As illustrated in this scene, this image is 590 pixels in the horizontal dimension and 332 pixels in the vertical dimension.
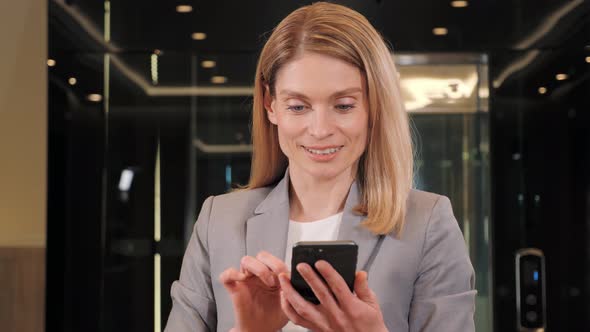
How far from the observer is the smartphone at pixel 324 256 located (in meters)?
1.26

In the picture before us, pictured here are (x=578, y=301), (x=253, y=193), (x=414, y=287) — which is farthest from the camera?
(x=578, y=301)

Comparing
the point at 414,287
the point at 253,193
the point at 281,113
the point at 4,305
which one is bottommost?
the point at 4,305

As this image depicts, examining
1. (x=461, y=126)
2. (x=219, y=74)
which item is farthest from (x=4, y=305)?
(x=461, y=126)

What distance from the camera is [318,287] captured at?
125 centimetres

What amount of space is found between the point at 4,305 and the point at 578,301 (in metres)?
2.97

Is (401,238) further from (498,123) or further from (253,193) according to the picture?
(498,123)

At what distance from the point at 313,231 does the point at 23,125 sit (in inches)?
127

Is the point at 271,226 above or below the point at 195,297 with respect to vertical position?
above

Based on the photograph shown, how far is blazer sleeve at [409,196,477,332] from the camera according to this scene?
4.70 feet

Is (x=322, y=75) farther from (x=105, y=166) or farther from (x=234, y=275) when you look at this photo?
(x=105, y=166)

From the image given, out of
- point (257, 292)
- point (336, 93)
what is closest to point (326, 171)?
point (336, 93)

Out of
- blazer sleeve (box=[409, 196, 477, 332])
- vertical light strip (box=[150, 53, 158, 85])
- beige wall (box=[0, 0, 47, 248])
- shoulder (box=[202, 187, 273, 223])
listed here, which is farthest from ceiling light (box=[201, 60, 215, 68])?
blazer sleeve (box=[409, 196, 477, 332])

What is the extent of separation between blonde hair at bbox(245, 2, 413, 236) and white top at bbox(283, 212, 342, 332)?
59 mm

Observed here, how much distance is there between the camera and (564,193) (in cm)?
424
